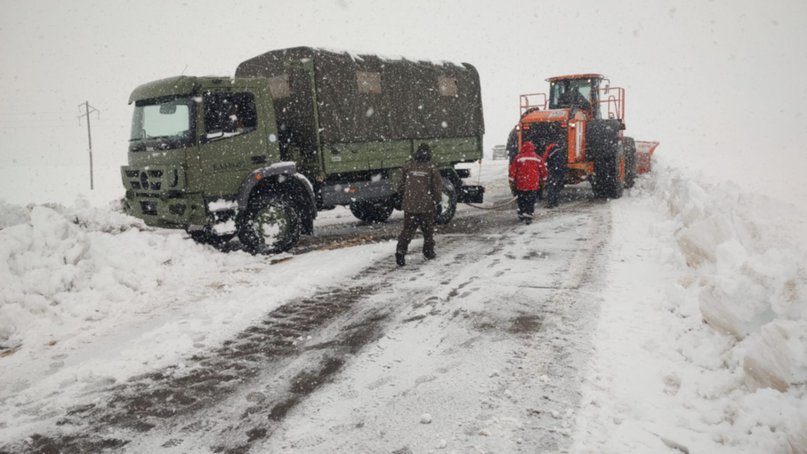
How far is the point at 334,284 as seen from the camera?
679 cm

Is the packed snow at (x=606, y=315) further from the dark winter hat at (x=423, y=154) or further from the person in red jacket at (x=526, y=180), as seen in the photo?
the person in red jacket at (x=526, y=180)

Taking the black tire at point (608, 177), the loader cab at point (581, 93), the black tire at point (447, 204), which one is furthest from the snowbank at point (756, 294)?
the loader cab at point (581, 93)

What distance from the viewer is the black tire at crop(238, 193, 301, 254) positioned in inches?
332

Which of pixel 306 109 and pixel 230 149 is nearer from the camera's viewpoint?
pixel 230 149

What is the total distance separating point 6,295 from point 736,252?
718 centimetres

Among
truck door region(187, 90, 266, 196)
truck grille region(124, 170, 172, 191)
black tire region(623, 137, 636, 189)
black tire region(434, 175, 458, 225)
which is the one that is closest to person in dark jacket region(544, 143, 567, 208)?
black tire region(434, 175, 458, 225)

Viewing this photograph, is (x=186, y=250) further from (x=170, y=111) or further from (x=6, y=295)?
(x=6, y=295)

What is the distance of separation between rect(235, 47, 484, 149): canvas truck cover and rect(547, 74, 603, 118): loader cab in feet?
16.1

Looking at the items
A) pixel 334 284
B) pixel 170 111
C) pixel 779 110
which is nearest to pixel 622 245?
pixel 334 284

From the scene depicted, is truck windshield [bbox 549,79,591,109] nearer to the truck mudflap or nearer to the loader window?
the truck mudflap

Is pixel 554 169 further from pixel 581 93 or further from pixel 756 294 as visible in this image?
pixel 756 294

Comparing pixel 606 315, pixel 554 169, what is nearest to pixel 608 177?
pixel 554 169

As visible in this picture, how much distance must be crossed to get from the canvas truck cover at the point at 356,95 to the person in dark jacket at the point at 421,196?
1942 millimetres

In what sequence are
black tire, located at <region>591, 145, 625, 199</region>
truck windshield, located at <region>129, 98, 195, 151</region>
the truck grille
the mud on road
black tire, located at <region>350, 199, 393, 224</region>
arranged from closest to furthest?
the mud on road → truck windshield, located at <region>129, 98, 195, 151</region> → the truck grille → black tire, located at <region>350, 199, 393, 224</region> → black tire, located at <region>591, 145, 625, 199</region>
